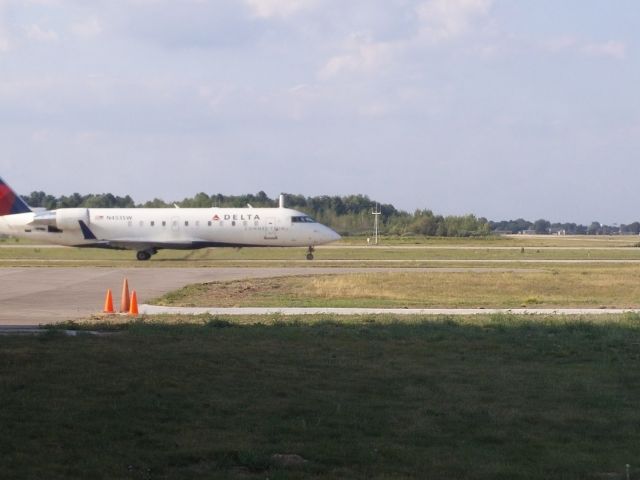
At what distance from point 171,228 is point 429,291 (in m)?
27.3

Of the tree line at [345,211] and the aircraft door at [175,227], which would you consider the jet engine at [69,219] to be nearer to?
the aircraft door at [175,227]

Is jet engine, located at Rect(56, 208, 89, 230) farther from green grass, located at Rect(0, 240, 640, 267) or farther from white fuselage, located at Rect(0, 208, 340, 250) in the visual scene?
green grass, located at Rect(0, 240, 640, 267)

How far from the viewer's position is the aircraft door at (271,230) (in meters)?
55.9

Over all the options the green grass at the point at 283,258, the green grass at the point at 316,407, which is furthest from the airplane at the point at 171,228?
the green grass at the point at 316,407

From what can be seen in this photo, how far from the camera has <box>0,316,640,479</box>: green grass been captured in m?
7.99

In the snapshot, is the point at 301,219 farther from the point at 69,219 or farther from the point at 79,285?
the point at 79,285

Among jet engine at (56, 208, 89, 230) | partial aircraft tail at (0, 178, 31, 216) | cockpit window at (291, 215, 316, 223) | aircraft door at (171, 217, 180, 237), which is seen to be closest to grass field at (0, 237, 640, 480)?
cockpit window at (291, 215, 316, 223)

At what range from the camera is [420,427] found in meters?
9.53

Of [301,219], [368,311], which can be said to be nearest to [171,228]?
[301,219]

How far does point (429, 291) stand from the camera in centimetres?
3253

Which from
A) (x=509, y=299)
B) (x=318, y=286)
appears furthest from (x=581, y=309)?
(x=318, y=286)

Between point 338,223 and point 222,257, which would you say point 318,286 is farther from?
point 338,223

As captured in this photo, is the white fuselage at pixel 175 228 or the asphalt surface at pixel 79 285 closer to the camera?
the asphalt surface at pixel 79 285

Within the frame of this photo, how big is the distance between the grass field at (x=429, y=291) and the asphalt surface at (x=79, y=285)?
207cm
